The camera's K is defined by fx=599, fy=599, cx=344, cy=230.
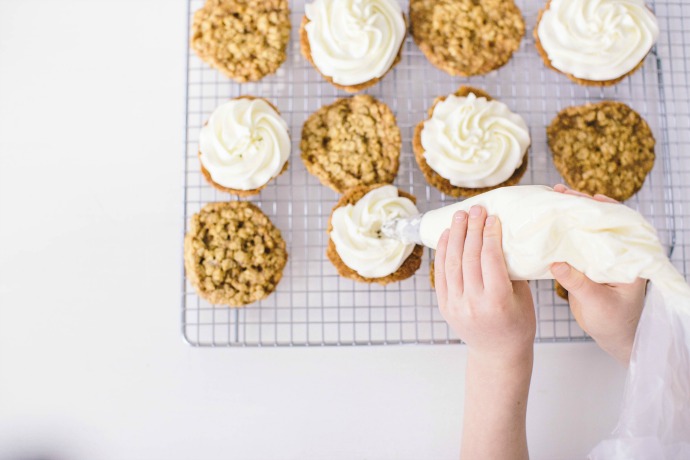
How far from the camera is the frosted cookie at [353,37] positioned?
5.49 ft

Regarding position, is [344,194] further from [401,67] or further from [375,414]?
[375,414]

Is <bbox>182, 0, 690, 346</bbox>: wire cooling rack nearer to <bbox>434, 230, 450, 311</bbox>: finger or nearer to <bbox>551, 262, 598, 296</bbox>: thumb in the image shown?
<bbox>434, 230, 450, 311</bbox>: finger

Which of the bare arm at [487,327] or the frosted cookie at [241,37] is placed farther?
the frosted cookie at [241,37]

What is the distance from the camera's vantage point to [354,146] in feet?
5.65

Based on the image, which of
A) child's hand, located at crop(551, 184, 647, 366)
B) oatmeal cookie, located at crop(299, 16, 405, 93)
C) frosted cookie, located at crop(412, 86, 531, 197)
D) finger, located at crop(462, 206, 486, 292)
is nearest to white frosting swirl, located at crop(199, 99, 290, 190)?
oatmeal cookie, located at crop(299, 16, 405, 93)

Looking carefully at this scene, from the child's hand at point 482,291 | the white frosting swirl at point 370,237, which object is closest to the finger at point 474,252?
the child's hand at point 482,291

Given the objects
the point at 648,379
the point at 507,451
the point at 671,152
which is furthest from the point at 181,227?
the point at 671,152

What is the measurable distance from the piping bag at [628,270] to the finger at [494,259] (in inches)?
0.5

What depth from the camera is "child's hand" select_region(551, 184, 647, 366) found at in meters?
1.27

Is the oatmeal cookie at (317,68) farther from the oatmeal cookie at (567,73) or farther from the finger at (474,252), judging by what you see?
the finger at (474,252)

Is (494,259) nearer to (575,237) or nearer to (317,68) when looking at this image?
(575,237)

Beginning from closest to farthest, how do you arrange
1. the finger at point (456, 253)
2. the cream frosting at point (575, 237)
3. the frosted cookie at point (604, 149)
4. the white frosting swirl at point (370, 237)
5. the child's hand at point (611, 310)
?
the cream frosting at point (575, 237), the finger at point (456, 253), the child's hand at point (611, 310), the white frosting swirl at point (370, 237), the frosted cookie at point (604, 149)

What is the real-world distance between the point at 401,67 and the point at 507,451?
3.70 ft

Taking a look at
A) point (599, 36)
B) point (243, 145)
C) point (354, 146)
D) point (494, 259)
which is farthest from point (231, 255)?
point (599, 36)
